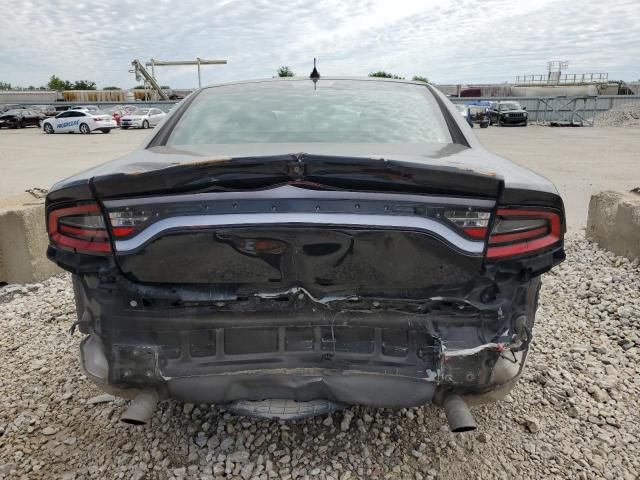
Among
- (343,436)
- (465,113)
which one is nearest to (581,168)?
(465,113)

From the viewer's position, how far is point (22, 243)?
4.50 meters

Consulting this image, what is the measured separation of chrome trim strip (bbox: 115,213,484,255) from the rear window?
0.82 m

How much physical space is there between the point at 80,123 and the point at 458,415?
3163 cm

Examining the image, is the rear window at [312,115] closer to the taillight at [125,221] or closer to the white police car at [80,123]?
the taillight at [125,221]

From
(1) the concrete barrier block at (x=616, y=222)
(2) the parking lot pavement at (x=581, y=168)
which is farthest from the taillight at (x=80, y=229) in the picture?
(2) the parking lot pavement at (x=581, y=168)

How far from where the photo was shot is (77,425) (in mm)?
2596

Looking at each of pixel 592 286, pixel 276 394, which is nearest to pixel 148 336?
pixel 276 394

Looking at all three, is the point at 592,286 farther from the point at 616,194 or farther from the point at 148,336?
the point at 148,336

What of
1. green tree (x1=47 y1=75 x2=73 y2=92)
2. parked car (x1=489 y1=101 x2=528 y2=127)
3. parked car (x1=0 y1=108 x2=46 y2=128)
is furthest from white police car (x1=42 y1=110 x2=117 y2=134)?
green tree (x1=47 y1=75 x2=73 y2=92)

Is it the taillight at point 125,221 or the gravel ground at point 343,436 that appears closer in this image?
the taillight at point 125,221

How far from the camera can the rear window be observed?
2580 mm

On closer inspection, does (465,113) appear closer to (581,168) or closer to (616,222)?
(616,222)

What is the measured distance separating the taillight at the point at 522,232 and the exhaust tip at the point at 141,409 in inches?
54.8

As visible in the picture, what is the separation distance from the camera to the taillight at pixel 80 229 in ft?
6.00
